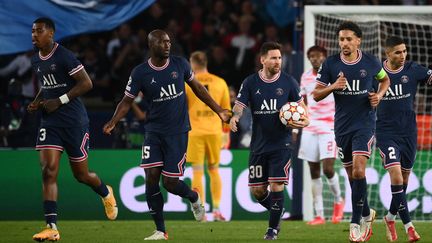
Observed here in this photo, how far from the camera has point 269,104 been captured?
12695mm

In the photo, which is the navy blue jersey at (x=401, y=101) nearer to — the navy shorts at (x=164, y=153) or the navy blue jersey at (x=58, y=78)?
the navy shorts at (x=164, y=153)

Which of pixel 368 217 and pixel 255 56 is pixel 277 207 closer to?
pixel 368 217

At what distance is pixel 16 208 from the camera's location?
57.3 ft

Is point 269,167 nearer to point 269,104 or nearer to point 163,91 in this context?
point 269,104

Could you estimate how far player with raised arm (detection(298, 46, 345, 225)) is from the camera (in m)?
15.7

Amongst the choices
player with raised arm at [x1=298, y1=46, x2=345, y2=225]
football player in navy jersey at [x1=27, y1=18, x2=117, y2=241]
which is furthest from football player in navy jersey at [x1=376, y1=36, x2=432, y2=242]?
football player in navy jersey at [x1=27, y1=18, x2=117, y2=241]

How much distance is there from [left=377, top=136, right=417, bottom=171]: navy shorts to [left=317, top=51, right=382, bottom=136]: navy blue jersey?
2.08 ft

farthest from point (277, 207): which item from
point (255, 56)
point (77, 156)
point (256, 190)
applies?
point (255, 56)

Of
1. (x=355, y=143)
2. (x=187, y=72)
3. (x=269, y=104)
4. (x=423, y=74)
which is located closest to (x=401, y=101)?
(x=423, y=74)

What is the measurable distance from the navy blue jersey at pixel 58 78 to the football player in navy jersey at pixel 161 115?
0.53 metres

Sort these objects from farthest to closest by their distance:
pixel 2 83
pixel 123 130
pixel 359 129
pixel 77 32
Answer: pixel 2 83 < pixel 123 130 < pixel 77 32 < pixel 359 129

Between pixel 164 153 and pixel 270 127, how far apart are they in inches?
48.5

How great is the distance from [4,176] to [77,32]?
2.66m

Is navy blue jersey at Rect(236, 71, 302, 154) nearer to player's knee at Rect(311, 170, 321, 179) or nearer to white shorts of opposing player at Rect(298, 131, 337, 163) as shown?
white shorts of opposing player at Rect(298, 131, 337, 163)
